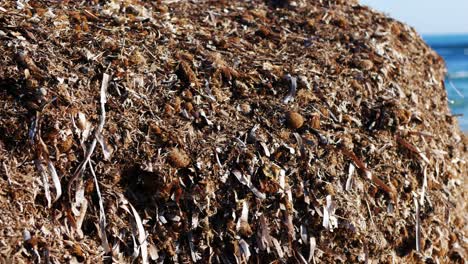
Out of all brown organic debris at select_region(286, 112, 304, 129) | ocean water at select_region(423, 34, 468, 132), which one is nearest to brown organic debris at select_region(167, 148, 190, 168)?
brown organic debris at select_region(286, 112, 304, 129)

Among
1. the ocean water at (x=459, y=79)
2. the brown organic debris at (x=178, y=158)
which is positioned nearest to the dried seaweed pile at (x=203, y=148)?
the brown organic debris at (x=178, y=158)

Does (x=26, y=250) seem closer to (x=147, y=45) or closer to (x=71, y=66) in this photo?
(x=71, y=66)

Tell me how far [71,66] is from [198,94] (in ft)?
2.08

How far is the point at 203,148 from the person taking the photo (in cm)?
303

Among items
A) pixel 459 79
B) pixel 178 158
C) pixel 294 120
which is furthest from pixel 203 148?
pixel 459 79

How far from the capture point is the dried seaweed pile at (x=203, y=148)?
9.15ft

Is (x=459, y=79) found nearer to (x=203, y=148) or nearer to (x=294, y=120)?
(x=294, y=120)

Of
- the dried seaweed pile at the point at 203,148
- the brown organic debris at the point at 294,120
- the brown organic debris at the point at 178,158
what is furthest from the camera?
the brown organic debris at the point at 294,120

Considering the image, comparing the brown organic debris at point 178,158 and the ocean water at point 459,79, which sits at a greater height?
the brown organic debris at point 178,158

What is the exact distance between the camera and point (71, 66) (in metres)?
3.05

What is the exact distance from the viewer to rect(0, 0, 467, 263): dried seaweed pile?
2.79 metres

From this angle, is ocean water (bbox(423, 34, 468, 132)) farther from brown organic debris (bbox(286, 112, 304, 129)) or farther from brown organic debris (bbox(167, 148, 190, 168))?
brown organic debris (bbox(167, 148, 190, 168))

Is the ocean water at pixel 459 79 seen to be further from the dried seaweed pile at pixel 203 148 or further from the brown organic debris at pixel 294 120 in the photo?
the brown organic debris at pixel 294 120

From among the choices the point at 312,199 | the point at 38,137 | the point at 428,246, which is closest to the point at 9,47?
the point at 38,137
